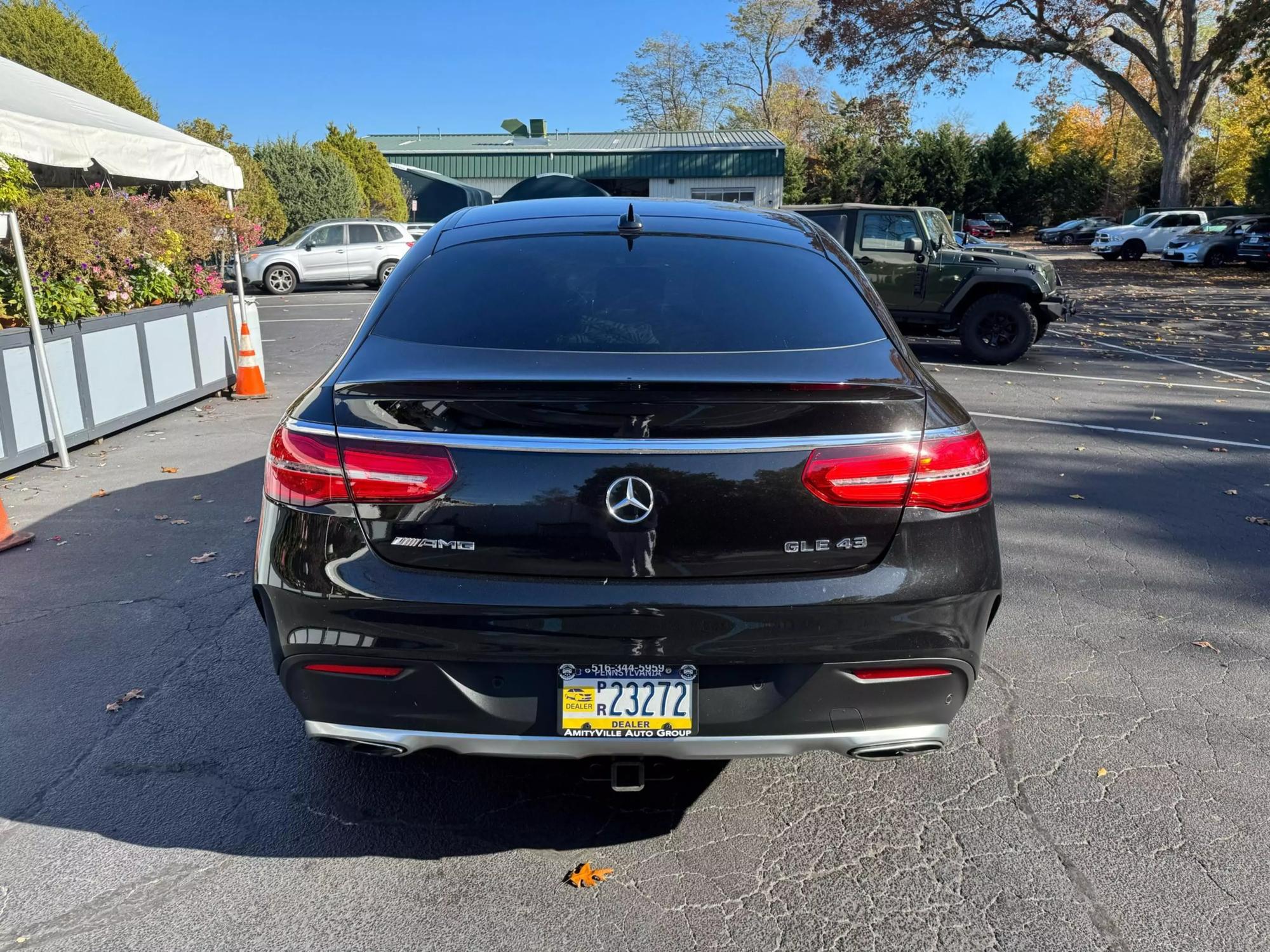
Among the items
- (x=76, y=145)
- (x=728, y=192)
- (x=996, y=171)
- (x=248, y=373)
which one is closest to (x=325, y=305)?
(x=248, y=373)

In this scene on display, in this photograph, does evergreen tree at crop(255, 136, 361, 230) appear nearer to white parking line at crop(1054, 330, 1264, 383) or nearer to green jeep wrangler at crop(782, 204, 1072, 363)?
green jeep wrangler at crop(782, 204, 1072, 363)

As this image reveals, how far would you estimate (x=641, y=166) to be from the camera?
1754 inches

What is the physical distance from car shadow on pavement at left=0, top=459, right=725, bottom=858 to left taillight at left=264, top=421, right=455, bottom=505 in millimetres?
748

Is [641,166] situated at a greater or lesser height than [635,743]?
greater

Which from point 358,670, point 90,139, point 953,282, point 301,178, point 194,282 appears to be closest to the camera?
point 358,670

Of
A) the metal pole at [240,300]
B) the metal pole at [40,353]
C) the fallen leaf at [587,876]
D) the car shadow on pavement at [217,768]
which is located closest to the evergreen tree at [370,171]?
the metal pole at [240,300]

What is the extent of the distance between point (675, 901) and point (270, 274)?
22617mm

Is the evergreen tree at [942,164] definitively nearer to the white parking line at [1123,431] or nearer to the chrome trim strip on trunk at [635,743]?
the white parking line at [1123,431]

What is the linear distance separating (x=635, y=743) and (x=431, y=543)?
70 centimetres

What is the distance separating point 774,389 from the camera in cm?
237

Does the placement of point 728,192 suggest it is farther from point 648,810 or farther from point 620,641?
point 620,641

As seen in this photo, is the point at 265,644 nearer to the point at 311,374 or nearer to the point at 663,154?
the point at 311,374

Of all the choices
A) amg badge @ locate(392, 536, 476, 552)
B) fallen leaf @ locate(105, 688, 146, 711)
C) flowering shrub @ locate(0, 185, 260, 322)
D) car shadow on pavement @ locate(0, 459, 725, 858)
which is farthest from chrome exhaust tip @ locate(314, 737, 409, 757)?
flowering shrub @ locate(0, 185, 260, 322)

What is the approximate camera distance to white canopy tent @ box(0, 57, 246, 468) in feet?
22.7
